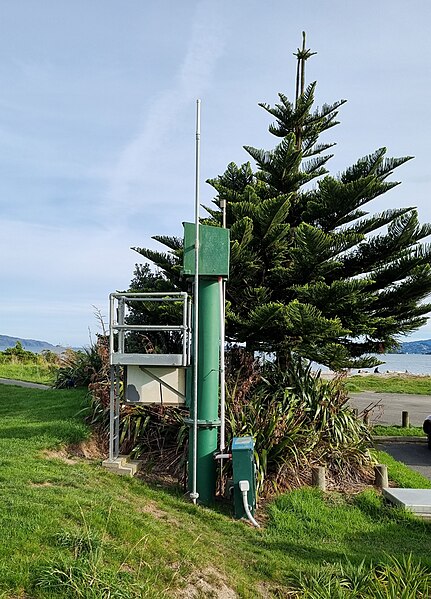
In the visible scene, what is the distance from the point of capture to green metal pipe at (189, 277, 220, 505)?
18.9 ft

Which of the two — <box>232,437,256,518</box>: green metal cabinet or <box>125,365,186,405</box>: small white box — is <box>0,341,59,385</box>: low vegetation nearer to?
<box>125,365,186,405</box>: small white box

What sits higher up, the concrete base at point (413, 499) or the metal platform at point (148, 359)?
the metal platform at point (148, 359)

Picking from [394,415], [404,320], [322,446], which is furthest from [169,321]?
[394,415]

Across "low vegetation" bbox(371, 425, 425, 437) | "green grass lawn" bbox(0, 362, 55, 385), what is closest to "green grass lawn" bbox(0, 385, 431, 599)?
"low vegetation" bbox(371, 425, 425, 437)

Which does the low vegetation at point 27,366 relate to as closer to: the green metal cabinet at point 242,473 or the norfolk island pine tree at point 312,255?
the norfolk island pine tree at point 312,255

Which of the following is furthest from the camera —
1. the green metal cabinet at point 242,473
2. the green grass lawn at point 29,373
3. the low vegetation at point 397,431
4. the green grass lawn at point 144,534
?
the green grass lawn at point 29,373

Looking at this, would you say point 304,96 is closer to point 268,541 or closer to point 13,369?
point 268,541

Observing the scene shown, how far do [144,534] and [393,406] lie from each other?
13.3m

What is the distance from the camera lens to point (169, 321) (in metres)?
8.85

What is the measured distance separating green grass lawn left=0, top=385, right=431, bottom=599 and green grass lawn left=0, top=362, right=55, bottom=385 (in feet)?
33.8

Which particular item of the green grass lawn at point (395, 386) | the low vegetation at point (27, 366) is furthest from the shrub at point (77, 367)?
the green grass lawn at point (395, 386)

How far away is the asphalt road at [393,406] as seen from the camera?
12.7 meters

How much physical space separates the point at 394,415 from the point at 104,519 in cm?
1101

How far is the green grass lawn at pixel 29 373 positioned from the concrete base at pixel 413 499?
38.1 feet
